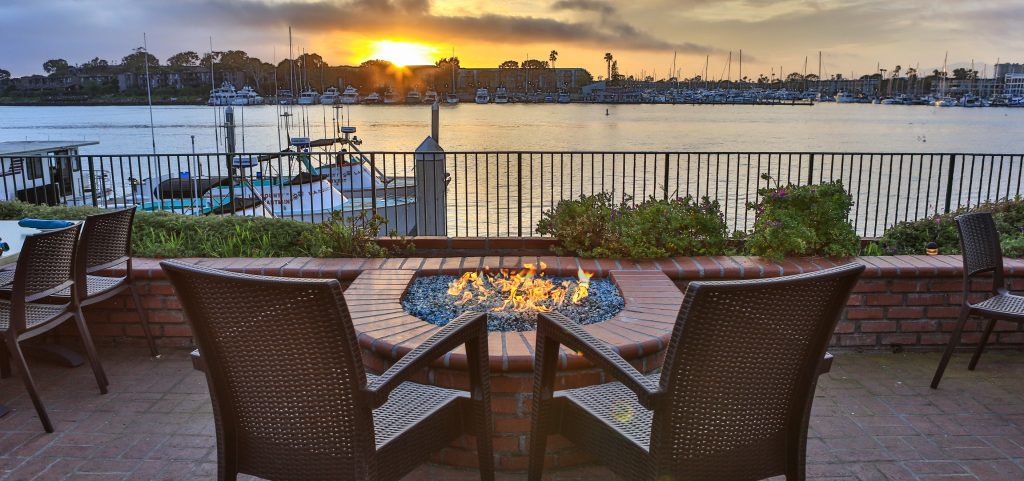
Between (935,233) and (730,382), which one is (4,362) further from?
(935,233)

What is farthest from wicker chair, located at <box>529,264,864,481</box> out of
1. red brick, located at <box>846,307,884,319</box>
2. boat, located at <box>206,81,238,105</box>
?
boat, located at <box>206,81,238,105</box>

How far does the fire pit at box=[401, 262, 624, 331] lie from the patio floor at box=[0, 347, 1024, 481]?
0.83 meters

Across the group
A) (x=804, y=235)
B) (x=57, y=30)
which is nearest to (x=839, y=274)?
(x=804, y=235)

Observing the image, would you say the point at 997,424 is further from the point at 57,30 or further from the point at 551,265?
the point at 57,30

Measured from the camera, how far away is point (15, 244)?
3.80m

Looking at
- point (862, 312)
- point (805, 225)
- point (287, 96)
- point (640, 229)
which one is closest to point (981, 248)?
point (862, 312)

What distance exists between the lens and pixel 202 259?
4.98 m

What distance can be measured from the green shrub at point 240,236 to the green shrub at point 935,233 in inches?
149

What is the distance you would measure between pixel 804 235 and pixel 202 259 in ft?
13.2

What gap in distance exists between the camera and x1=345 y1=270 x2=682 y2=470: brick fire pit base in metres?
2.97

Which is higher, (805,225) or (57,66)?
(57,66)

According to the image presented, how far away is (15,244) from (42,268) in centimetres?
45

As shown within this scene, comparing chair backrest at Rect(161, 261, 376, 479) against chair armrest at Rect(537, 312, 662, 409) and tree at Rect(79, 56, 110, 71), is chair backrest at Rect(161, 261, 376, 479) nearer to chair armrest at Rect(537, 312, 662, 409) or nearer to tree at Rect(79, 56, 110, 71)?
chair armrest at Rect(537, 312, 662, 409)

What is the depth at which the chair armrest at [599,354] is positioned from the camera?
1976 millimetres
